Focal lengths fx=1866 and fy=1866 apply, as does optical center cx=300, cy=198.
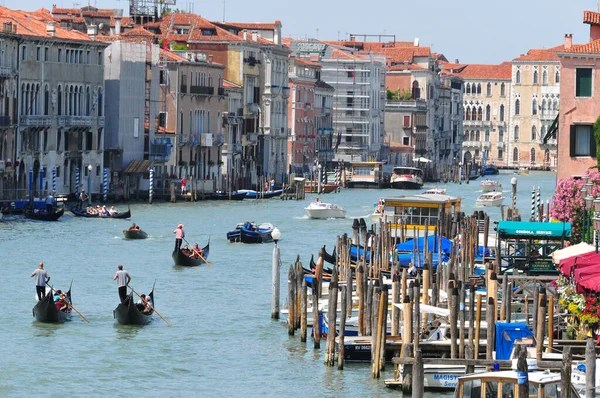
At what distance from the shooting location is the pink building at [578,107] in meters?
25.6

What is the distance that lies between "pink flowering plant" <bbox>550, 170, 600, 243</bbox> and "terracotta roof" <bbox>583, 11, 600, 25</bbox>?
3.67m

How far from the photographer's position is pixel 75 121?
46.1 meters

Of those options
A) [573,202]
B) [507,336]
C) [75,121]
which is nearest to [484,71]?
[75,121]

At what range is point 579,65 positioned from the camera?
84.8 feet

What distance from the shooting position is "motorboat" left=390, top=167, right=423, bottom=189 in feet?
207

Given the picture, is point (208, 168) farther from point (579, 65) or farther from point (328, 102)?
point (579, 65)

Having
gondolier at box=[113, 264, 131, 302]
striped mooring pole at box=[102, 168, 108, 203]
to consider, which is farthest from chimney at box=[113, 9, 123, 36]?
gondolier at box=[113, 264, 131, 302]

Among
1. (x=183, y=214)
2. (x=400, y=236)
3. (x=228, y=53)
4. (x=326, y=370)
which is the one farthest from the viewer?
(x=228, y=53)

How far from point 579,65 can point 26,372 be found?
1137 centimetres

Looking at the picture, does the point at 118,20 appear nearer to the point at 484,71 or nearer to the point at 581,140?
the point at 581,140

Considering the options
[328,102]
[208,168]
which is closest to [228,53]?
[208,168]

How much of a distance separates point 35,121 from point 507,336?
30.0 metres

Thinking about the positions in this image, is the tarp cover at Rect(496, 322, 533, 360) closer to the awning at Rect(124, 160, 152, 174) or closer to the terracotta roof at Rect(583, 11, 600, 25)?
the terracotta roof at Rect(583, 11, 600, 25)

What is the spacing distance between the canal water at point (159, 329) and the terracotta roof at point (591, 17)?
5.72 meters
